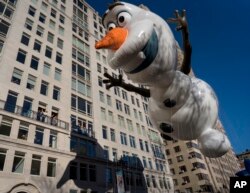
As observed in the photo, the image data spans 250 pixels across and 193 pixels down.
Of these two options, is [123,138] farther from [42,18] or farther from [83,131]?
[42,18]

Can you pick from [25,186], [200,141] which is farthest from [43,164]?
[200,141]

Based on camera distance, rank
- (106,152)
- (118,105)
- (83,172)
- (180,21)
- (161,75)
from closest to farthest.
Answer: (161,75) < (180,21) < (83,172) < (106,152) < (118,105)

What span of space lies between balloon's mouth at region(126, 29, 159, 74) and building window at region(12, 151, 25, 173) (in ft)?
49.8

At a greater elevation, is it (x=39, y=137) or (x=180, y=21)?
(x=39, y=137)

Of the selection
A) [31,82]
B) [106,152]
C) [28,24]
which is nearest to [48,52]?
[28,24]

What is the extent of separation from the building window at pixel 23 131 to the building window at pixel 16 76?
4007 millimetres

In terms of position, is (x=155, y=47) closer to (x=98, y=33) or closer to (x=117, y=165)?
(x=117, y=165)

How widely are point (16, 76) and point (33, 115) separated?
12.8 feet

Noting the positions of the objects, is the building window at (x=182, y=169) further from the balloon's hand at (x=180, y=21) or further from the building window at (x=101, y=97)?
the balloon's hand at (x=180, y=21)

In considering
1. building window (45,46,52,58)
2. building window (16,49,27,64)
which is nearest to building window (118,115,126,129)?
building window (45,46,52,58)

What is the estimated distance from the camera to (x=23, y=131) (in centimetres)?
1736

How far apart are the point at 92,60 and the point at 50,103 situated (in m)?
12.0

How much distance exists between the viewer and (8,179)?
14.8 meters

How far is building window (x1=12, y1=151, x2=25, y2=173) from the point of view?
15.7m
